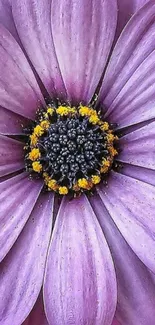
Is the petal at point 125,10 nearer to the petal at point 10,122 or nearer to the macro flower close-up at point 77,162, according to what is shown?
the macro flower close-up at point 77,162

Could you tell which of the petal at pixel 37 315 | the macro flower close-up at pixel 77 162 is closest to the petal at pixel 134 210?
the macro flower close-up at pixel 77 162

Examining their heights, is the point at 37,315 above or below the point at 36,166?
below

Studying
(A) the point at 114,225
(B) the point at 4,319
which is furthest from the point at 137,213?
(B) the point at 4,319

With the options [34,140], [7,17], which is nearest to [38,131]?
[34,140]

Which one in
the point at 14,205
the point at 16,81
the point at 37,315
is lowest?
the point at 37,315

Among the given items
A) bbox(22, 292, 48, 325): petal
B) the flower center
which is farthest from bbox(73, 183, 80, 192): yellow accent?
bbox(22, 292, 48, 325): petal

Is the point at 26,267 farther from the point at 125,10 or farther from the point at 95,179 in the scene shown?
the point at 125,10
